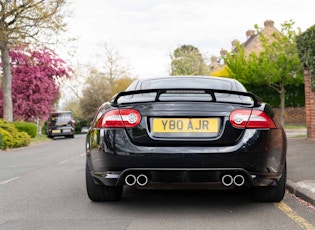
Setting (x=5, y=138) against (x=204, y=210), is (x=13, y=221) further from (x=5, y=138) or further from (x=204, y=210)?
(x=5, y=138)

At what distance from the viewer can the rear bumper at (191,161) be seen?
429 centimetres

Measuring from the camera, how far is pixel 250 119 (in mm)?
4461

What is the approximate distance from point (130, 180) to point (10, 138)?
16878 millimetres

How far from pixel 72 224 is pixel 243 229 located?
1601mm

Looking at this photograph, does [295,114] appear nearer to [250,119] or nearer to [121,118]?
[250,119]

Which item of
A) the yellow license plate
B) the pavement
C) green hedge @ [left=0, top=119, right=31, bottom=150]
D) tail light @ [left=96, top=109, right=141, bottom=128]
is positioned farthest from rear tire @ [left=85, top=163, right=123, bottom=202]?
green hedge @ [left=0, top=119, right=31, bottom=150]

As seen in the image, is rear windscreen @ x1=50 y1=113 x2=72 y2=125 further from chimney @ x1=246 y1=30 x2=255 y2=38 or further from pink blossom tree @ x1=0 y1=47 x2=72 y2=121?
chimney @ x1=246 y1=30 x2=255 y2=38

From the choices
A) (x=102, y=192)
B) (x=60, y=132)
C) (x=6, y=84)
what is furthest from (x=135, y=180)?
(x=60, y=132)

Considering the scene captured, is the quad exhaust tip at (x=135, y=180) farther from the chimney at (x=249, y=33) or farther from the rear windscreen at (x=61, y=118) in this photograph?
the chimney at (x=249, y=33)

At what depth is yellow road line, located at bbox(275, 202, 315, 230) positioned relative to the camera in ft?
13.5

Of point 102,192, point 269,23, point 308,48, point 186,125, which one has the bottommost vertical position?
point 102,192

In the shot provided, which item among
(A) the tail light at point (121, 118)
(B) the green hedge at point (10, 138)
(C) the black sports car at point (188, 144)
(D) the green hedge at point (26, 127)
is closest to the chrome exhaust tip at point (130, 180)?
(C) the black sports car at point (188, 144)

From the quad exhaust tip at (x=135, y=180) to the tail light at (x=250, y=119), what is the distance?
3.34 ft

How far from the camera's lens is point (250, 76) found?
30281 millimetres
